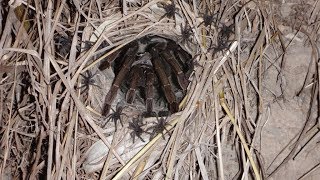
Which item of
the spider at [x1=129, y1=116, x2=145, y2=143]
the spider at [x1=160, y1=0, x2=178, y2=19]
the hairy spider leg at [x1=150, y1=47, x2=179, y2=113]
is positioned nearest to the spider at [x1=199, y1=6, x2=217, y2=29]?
the spider at [x1=160, y1=0, x2=178, y2=19]

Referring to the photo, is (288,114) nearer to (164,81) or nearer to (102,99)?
(164,81)

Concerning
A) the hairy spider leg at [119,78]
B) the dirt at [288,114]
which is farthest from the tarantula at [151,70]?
the dirt at [288,114]

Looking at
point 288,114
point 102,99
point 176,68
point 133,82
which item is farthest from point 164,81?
point 288,114

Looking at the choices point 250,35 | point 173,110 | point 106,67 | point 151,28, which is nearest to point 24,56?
point 106,67

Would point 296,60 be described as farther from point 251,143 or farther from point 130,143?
point 130,143

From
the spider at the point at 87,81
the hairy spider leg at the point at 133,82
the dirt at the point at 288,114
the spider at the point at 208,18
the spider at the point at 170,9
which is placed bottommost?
the dirt at the point at 288,114

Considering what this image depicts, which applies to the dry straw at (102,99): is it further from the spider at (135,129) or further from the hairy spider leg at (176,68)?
the hairy spider leg at (176,68)
